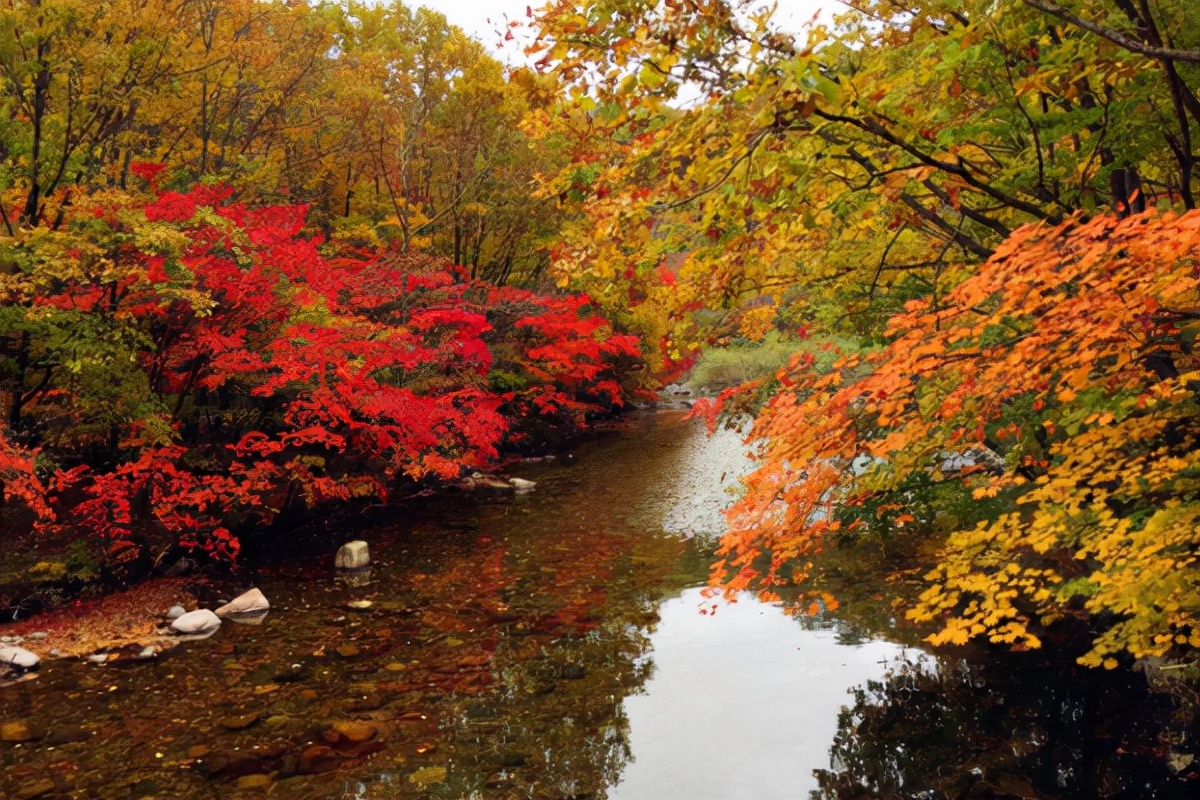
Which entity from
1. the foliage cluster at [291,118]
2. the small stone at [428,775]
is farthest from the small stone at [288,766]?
the foliage cluster at [291,118]

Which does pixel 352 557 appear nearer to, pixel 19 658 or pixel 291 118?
pixel 19 658

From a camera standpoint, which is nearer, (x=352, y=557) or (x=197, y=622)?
(x=197, y=622)

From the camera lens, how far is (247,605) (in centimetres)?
968

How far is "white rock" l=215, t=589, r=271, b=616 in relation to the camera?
31.5 ft

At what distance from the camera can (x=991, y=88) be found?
15.0 ft

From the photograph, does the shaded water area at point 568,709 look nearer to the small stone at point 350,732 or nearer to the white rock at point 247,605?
the small stone at point 350,732

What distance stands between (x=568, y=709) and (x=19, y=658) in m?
5.36

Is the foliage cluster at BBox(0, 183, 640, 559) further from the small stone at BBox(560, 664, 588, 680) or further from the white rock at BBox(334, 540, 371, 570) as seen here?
the small stone at BBox(560, 664, 588, 680)

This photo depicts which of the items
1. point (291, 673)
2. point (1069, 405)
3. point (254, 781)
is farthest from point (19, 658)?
point (1069, 405)

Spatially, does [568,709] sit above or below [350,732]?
below

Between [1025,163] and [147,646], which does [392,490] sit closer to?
[147,646]

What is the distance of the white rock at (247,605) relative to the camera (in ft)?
31.5

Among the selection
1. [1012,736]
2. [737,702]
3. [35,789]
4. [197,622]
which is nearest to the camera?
[35,789]

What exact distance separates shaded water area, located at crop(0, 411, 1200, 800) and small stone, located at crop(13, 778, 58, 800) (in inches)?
0.9
